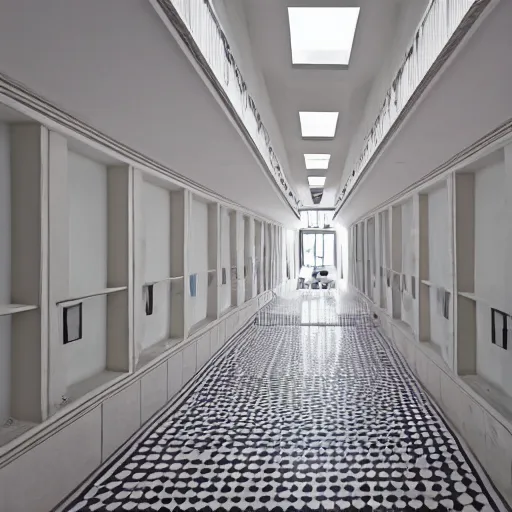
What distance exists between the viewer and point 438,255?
12.5 ft

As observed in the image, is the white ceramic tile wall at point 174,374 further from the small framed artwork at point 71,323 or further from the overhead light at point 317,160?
the overhead light at point 317,160

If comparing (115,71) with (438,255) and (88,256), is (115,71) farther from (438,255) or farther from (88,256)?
(438,255)

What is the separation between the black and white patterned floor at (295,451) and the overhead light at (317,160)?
4131 mm

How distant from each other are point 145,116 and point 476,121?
4.80 ft

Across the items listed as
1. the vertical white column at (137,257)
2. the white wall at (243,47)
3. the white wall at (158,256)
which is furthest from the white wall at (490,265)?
the white wall at (158,256)

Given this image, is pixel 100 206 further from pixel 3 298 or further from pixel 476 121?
pixel 476 121

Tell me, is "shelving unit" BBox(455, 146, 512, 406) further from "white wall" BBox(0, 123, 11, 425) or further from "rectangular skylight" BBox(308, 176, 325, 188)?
"rectangular skylight" BBox(308, 176, 325, 188)

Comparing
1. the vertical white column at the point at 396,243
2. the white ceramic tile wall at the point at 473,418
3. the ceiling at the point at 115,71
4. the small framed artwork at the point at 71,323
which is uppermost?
the ceiling at the point at 115,71

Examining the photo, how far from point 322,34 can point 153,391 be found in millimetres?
2753

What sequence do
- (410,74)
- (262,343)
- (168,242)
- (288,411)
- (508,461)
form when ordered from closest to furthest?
(508,461), (410,74), (288,411), (168,242), (262,343)

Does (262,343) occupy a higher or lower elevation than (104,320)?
lower

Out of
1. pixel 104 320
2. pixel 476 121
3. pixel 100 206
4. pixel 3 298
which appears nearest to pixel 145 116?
pixel 100 206

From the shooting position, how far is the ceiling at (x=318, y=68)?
2770mm

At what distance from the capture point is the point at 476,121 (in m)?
2.00
